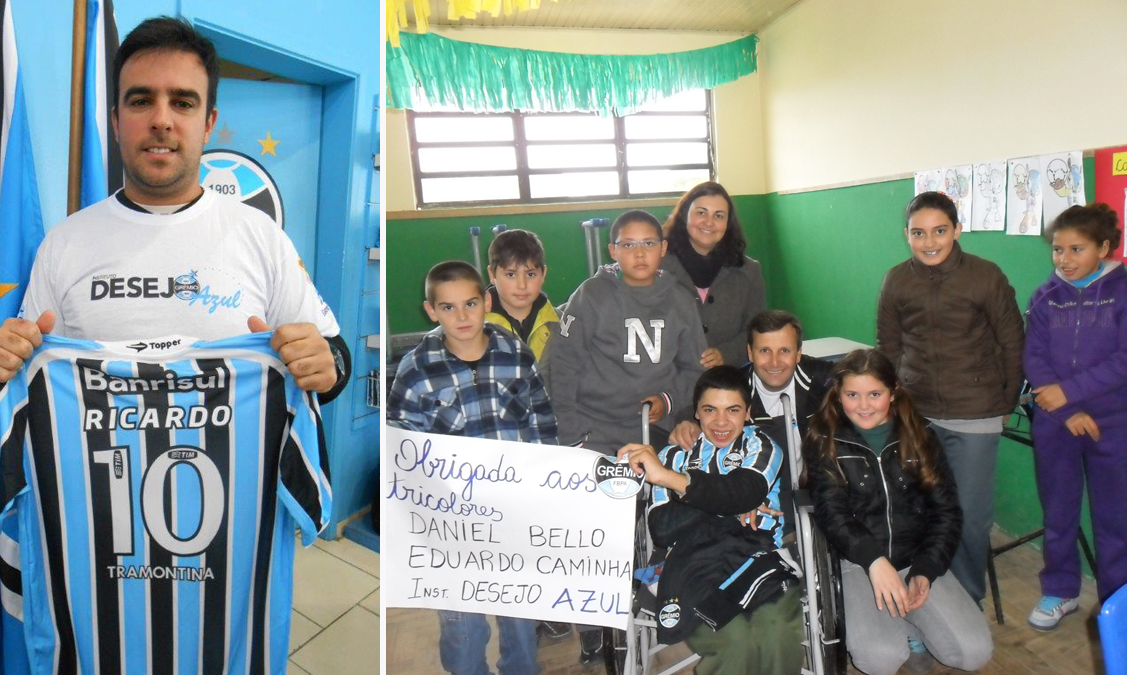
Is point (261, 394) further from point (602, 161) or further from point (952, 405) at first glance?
point (952, 405)

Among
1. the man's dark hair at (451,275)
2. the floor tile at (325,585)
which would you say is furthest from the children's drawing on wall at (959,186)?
the floor tile at (325,585)

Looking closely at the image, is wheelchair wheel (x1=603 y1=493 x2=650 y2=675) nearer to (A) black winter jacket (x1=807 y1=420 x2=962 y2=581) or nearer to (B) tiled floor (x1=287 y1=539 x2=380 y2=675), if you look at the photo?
(A) black winter jacket (x1=807 y1=420 x2=962 y2=581)

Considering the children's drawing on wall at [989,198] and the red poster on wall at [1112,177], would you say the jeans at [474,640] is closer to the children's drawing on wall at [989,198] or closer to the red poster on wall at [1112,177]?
the children's drawing on wall at [989,198]

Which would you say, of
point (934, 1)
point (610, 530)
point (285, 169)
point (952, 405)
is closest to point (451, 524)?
point (610, 530)

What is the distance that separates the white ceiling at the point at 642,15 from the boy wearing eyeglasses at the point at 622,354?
0.49 metres

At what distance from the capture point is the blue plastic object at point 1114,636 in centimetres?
89

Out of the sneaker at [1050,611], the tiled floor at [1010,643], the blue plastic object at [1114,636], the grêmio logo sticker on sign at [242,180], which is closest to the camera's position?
the blue plastic object at [1114,636]

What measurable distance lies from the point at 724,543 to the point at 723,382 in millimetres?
346

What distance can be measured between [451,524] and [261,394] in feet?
1.67

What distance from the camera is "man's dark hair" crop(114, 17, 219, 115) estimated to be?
1.20 meters

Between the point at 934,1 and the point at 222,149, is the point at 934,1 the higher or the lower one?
the higher one

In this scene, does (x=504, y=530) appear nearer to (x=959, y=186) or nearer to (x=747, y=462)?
(x=747, y=462)

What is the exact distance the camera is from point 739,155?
66.0 inches

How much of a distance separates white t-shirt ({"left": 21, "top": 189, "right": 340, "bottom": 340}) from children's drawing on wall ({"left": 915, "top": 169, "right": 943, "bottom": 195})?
58.6 inches
